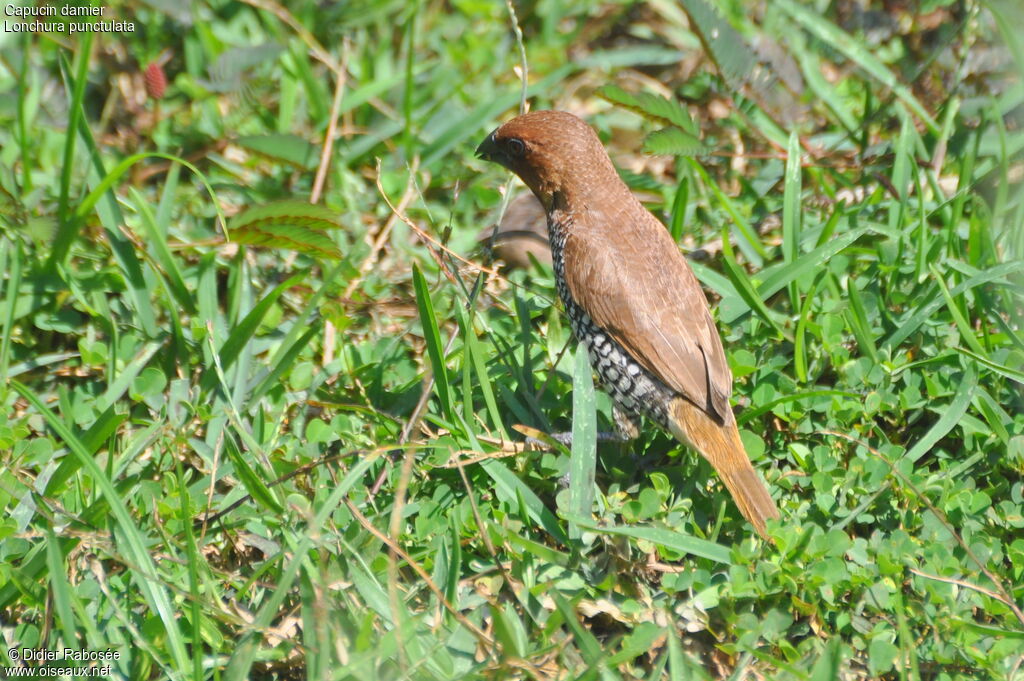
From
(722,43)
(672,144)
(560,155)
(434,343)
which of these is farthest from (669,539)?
(722,43)

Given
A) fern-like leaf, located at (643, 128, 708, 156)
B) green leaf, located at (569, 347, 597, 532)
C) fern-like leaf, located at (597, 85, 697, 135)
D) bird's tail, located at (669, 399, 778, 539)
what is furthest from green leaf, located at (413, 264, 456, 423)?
fern-like leaf, located at (597, 85, 697, 135)

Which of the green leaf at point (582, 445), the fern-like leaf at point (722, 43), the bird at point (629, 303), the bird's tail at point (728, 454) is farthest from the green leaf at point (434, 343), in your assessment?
the fern-like leaf at point (722, 43)

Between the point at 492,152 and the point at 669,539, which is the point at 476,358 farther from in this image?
the point at 492,152

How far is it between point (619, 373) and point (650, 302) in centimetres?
30

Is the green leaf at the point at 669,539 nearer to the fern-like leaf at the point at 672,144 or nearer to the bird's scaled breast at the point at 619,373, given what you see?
the bird's scaled breast at the point at 619,373

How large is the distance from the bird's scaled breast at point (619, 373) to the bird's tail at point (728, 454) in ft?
0.24

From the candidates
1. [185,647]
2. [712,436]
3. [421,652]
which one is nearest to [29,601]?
[185,647]

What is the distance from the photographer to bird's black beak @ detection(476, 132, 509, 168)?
429cm

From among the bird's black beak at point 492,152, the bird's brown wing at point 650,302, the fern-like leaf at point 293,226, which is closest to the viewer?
the bird's brown wing at point 650,302

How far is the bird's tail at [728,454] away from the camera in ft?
11.0

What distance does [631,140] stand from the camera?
5570 mm

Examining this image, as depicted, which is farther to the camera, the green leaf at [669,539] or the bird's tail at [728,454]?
the bird's tail at [728,454]

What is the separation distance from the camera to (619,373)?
376cm

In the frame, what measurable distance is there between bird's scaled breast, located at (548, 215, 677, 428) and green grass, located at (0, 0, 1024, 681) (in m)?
0.18
